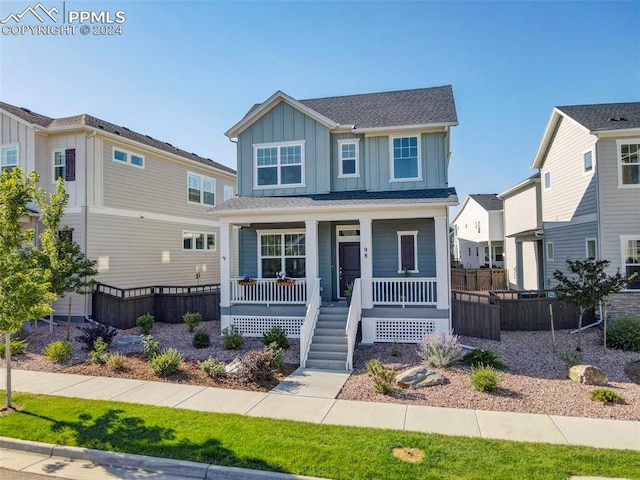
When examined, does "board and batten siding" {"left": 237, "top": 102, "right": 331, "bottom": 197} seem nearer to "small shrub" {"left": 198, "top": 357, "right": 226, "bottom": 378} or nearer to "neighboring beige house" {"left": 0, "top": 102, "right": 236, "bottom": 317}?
"neighboring beige house" {"left": 0, "top": 102, "right": 236, "bottom": 317}

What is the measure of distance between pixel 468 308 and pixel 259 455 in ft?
30.6

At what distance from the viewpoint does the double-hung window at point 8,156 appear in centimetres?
1510

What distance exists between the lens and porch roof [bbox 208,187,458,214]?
11737 mm

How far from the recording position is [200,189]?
21016mm

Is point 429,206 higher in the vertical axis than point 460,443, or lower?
higher

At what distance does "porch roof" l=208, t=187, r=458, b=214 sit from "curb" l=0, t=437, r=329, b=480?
8135 mm

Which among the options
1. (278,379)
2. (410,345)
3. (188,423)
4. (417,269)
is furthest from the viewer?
(417,269)

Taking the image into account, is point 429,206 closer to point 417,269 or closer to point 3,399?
point 417,269

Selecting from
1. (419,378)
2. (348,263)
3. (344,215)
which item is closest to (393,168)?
(344,215)

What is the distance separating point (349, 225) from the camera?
1428 cm

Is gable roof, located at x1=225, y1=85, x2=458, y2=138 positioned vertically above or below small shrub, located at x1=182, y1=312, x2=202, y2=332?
above

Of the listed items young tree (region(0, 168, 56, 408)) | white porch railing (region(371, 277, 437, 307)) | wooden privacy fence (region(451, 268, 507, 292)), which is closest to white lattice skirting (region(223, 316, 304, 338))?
white porch railing (region(371, 277, 437, 307))

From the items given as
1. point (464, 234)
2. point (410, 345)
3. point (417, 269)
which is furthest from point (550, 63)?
point (464, 234)

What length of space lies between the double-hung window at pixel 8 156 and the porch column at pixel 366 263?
554 inches
